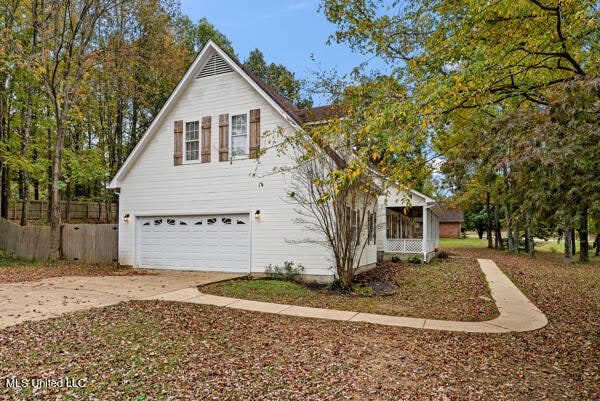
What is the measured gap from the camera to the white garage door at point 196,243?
1269 centimetres

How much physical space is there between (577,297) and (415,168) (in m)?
6.67

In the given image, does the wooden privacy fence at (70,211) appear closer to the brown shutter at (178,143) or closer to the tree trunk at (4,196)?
the tree trunk at (4,196)

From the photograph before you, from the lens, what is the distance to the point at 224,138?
42.5 ft

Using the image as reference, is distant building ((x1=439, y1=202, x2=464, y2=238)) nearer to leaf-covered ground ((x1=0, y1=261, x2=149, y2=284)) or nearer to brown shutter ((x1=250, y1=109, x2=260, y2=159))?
brown shutter ((x1=250, y1=109, x2=260, y2=159))

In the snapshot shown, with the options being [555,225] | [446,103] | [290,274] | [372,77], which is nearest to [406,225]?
[290,274]

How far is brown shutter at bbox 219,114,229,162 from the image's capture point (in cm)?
1289

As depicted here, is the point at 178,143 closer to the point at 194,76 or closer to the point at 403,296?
the point at 194,76

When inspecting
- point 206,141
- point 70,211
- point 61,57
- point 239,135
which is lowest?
point 70,211

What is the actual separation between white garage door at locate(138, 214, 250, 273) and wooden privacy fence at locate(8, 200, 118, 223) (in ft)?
43.1

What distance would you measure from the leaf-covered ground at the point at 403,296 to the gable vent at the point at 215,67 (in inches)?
277

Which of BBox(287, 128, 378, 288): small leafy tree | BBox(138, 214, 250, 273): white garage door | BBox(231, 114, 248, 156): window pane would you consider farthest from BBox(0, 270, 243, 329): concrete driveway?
BBox(231, 114, 248, 156): window pane

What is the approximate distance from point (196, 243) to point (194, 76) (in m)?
5.86

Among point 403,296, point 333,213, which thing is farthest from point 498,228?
point 403,296

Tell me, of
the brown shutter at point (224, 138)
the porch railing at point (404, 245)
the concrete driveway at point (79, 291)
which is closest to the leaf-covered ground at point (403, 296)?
the concrete driveway at point (79, 291)
